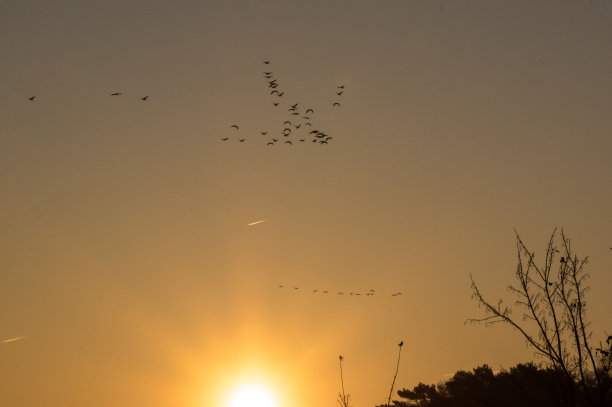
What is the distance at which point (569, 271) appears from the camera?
68.7 ft

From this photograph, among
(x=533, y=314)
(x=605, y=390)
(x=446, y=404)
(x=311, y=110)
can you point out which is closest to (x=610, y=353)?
(x=605, y=390)

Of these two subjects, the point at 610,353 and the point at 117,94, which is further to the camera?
the point at 117,94

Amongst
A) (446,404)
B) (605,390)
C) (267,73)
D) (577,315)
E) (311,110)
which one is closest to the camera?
(605,390)

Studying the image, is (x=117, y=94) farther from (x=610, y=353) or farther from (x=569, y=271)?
(x=610, y=353)

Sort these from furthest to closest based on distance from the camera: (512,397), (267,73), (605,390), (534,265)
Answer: (512,397)
(267,73)
(534,265)
(605,390)

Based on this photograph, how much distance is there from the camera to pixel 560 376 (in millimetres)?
19938

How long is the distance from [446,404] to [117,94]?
4174 cm

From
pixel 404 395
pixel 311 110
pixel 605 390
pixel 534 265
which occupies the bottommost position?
pixel 605 390

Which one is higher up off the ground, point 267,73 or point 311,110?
point 267,73

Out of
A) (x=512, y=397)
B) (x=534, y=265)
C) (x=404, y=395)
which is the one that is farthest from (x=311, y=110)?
(x=404, y=395)

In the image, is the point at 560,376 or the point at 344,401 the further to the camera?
the point at 344,401

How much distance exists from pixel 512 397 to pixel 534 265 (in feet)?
146

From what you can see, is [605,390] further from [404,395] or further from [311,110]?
[404,395]

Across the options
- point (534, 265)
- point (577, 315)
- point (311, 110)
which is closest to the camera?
point (577, 315)
